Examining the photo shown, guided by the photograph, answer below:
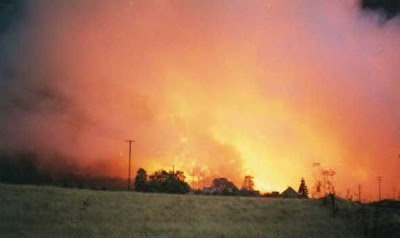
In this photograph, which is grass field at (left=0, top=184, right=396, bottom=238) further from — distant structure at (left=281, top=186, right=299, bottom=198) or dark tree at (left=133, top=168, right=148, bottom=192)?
distant structure at (left=281, top=186, right=299, bottom=198)

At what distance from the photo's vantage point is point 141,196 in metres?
66.6

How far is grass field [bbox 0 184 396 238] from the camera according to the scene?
49625 millimetres

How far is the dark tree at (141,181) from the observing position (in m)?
114

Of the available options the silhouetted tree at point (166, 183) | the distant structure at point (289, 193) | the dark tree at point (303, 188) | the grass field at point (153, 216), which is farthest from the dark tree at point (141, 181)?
the dark tree at point (303, 188)

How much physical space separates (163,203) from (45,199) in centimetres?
1504

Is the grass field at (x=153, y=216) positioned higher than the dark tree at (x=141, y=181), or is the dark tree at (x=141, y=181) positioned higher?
the dark tree at (x=141, y=181)

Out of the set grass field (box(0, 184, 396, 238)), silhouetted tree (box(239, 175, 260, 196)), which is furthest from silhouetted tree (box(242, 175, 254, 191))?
grass field (box(0, 184, 396, 238))

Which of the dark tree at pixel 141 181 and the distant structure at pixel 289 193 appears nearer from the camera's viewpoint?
the dark tree at pixel 141 181

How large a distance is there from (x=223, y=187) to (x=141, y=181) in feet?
140

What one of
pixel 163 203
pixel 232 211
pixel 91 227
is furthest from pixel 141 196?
pixel 91 227

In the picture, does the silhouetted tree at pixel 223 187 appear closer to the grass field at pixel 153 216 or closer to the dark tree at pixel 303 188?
the dark tree at pixel 303 188

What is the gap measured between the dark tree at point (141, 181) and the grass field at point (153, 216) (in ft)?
146

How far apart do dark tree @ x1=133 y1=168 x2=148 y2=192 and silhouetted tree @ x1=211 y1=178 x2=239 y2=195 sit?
1221 inches

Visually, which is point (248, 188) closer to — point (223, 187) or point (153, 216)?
point (223, 187)
